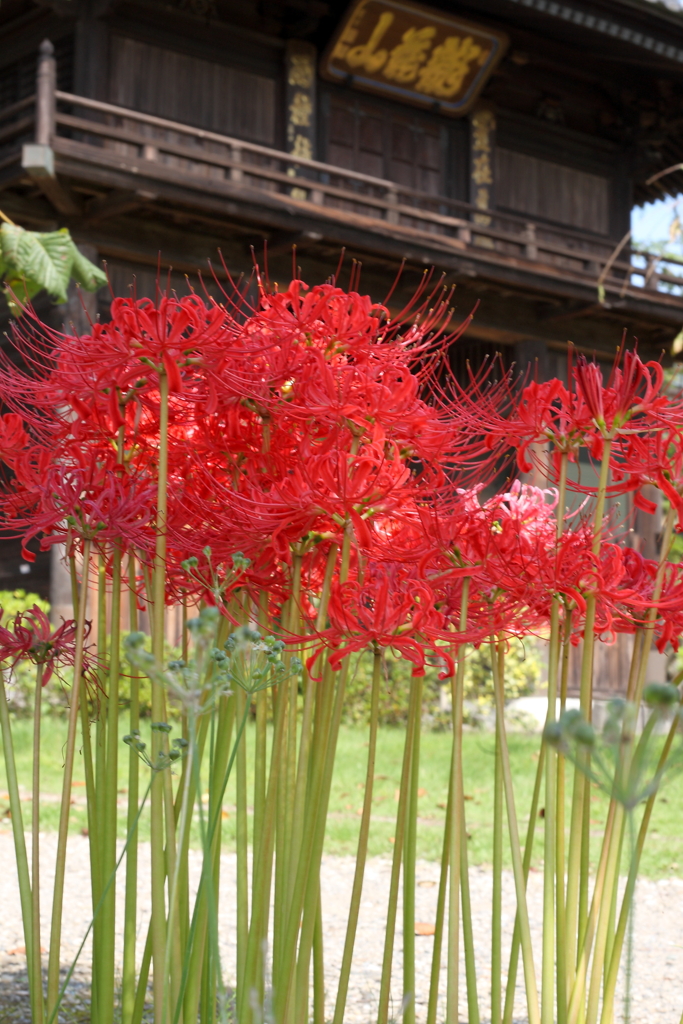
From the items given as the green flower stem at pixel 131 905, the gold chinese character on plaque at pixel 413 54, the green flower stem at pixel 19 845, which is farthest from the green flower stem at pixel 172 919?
the gold chinese character on plaque at pixel 413 54

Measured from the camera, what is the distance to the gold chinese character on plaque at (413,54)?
9.14 metres

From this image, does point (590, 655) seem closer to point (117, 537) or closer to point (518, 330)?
point (117, 537)

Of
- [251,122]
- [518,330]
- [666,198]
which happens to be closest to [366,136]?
[251,122]

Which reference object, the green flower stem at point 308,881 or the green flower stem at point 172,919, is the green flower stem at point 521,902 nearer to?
the green flower stem at point 308,881

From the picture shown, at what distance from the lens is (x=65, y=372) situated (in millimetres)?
1816

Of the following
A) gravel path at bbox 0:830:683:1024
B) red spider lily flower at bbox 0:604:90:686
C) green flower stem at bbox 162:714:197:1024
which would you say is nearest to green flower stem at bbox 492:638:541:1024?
green flower stem at bbox 162:714:197:1024

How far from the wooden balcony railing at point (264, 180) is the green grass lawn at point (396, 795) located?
3133mm

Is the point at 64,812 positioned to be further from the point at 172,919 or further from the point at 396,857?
the point at 396,857

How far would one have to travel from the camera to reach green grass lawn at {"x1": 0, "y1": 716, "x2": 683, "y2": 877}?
5.10 meters

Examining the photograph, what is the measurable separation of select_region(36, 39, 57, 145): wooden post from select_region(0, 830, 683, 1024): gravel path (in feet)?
14.8

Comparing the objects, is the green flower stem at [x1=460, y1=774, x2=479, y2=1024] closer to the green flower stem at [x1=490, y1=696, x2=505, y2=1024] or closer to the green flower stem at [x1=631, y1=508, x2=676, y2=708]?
the green flower stem at [x1=490, y1=696, x2=505, y2=1024]

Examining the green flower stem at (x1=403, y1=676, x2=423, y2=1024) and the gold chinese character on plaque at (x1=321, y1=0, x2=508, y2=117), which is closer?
the green flower stem at (x1=403, y1=676, x2=423, y2=1024)

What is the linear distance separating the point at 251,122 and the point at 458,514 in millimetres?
8302

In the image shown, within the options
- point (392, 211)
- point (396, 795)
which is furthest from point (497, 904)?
point (392, 211)
